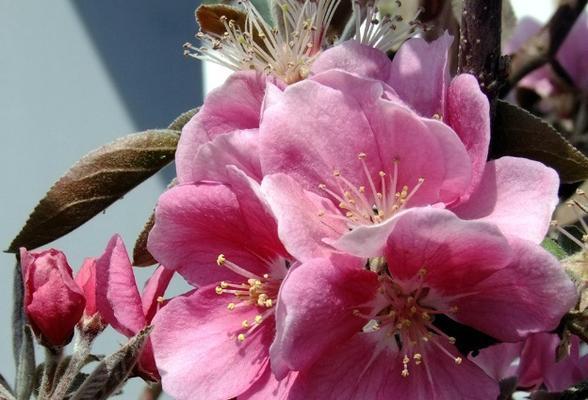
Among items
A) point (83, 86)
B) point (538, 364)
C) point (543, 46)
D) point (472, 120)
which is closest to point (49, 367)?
point (472, 120)

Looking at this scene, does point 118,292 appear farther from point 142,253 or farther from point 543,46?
point 543,46

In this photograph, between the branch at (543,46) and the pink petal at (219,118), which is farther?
the branch at (543,46)

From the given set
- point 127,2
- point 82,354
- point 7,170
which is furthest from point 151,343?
point 127,2

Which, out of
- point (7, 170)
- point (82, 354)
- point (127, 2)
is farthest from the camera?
point (127, 2)

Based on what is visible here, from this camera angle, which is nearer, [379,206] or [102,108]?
[379,206]

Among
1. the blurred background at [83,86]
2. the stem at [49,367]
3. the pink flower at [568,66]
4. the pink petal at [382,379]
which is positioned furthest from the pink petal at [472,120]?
the blurred background at [83,86]

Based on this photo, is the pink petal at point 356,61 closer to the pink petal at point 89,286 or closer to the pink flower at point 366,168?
the pink flower at point 366,168

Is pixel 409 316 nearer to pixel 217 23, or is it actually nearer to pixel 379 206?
pixel 379 206

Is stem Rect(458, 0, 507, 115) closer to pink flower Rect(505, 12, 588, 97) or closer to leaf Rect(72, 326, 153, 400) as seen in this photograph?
leaf Rect(72, 326, 153, 400)
